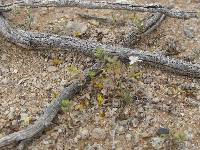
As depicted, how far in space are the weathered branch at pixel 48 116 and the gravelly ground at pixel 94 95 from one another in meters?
0.09

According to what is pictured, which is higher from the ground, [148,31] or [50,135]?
[148,31]

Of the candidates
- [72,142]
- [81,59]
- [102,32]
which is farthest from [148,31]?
[72,142]

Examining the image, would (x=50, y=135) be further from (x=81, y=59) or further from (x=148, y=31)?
(x=148, y=31)

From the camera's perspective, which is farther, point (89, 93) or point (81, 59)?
point (81, 59)

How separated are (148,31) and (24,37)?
1.78 m

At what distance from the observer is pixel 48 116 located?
505cm

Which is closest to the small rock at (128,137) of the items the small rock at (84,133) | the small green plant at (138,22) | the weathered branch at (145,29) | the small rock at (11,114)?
the small rock at (84,133)

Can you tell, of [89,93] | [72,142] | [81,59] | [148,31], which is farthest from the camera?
[148,31]

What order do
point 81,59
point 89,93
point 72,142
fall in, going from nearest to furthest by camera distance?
point 72,142 < point 89,93 < point 81,59

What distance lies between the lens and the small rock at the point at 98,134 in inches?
195

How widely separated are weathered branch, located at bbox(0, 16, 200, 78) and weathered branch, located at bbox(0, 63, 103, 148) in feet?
0.94

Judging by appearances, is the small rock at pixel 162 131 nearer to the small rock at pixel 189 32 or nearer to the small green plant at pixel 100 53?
the small green plant at pixel 100 53

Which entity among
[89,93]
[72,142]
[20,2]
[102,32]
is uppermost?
[20,2]

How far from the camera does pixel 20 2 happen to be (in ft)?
20.5
